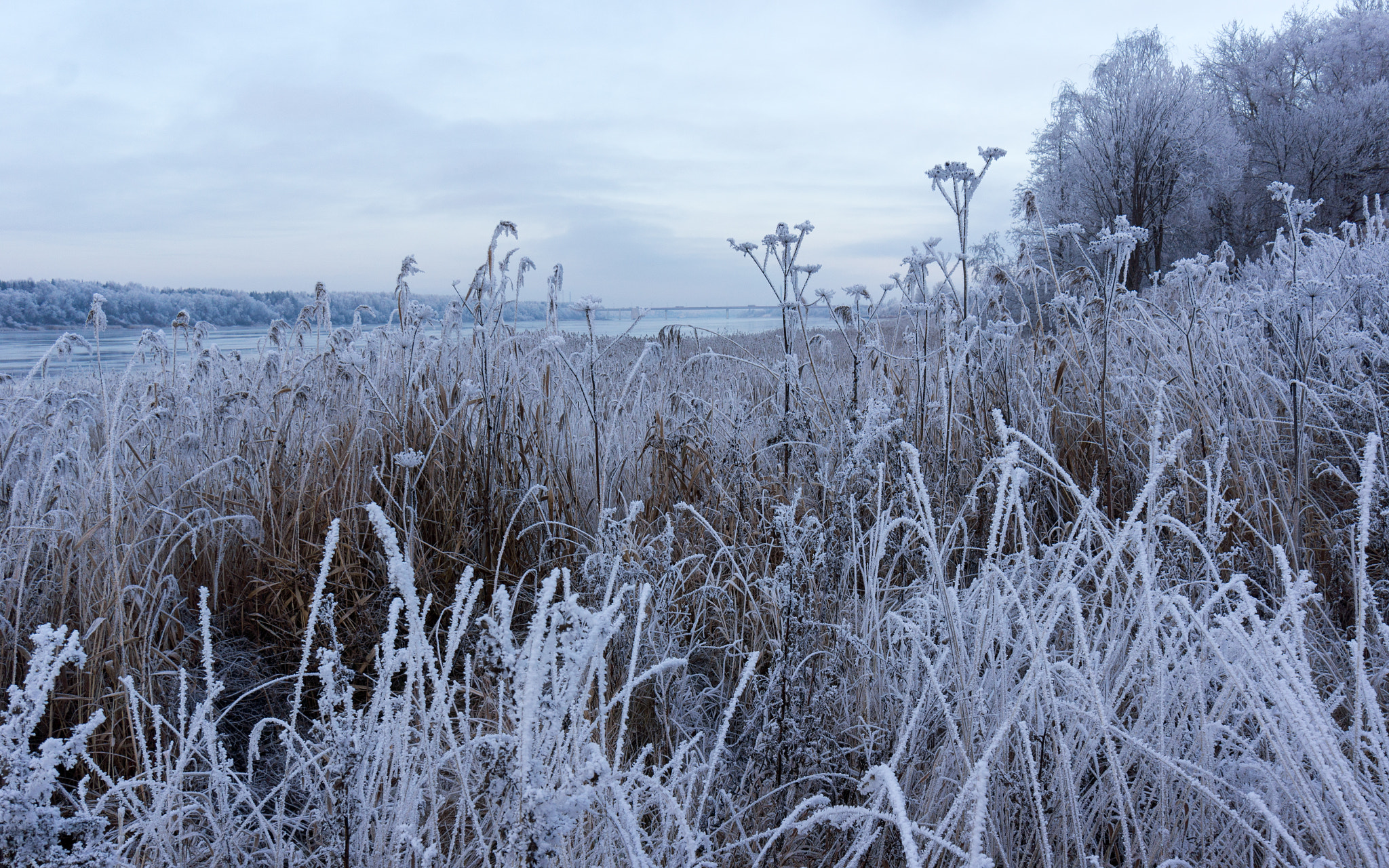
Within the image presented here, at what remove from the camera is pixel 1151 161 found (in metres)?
16.9

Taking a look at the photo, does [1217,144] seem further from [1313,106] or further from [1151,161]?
[1313,106]

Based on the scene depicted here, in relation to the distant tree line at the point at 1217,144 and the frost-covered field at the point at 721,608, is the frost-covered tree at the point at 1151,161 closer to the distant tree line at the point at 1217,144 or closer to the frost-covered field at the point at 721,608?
the distant tree line at the point at 1217,144

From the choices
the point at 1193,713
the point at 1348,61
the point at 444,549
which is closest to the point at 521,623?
the point at 444,549

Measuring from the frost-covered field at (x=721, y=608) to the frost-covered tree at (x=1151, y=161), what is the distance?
14742 mm

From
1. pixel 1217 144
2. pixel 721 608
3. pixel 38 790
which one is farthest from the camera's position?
pixel 1217 144

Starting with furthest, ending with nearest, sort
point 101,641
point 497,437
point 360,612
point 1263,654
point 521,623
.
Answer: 1. point 497,437
2. point 521,623
3. point 360,612
4. point 101,641
5. point 1263,654

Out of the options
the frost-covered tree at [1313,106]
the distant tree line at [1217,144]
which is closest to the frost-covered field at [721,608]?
the distant tree line at [1217,144]

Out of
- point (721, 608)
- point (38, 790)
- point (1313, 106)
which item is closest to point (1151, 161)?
point (1313, 106)

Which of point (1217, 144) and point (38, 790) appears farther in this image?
point (1217, 144)

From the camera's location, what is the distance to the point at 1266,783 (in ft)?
4.69

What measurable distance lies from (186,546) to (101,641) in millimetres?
706

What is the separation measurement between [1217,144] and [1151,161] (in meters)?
1.50

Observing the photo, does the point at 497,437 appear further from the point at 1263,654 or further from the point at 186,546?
the point at 1263,654

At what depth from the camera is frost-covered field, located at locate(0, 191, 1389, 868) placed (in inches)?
48.6
